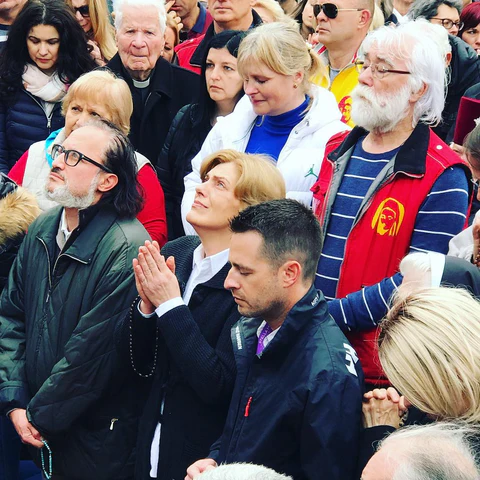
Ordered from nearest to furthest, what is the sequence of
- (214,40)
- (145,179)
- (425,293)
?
(425,293) < (145,179) < (214,40)

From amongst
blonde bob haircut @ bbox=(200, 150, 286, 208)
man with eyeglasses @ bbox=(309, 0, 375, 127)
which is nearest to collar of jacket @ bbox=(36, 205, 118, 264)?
blonde bob haircut @ bbox=(200, 150, 286, 208)

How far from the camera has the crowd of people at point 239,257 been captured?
327 centimetres

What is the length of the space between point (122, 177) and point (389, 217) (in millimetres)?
1368

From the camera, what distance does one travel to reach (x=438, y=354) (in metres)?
2.80

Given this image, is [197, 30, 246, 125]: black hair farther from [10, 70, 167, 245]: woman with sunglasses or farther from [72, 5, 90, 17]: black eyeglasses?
[72, 5, 90, 17]: black eyeglasses

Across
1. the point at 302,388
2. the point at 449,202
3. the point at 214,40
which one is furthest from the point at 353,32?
the point at 302,388

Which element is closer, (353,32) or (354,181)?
(354,181)

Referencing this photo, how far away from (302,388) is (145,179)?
211 centimetres

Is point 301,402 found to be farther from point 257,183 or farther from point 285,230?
point 257,183

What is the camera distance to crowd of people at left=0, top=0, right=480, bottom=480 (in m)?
3.27

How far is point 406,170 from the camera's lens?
404 centimetres

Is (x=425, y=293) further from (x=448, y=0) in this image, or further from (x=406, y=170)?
(x=448, y=0)

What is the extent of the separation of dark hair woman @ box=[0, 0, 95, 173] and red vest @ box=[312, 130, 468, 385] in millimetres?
2607

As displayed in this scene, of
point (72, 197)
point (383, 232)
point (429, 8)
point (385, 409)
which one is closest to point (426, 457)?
point (385, 409)
